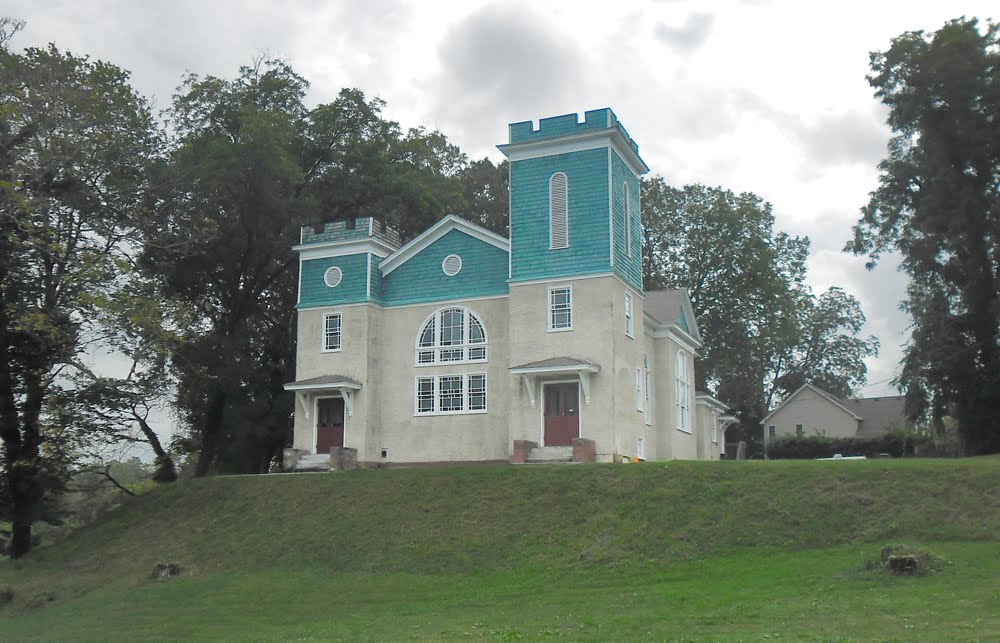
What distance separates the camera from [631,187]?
33688 millimetres

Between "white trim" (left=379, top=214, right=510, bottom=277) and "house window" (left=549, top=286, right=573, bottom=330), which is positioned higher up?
"white trim" (left=379, top=214, right=510, bottom=277)

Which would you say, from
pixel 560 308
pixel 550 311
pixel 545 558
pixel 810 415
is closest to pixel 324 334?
pixel 550 311

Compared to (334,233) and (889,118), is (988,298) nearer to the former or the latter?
(889,118)

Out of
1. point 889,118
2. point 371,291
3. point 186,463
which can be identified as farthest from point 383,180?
point 889,118

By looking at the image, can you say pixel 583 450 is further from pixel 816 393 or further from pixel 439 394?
pixel 816 393

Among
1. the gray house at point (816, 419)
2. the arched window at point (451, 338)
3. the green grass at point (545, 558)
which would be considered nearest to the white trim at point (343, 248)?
the arched window at point (451, 338)

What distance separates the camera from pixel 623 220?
3234 cm

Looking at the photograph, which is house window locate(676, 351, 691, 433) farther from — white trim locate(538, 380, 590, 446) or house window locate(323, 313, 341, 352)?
house window locate(323, 313, 341, 352)

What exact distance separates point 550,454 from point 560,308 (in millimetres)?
4714

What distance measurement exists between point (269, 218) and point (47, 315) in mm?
12099

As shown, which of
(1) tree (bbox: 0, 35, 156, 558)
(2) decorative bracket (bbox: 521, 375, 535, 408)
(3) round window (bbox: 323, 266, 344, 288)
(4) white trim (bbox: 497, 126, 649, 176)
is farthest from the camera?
(3) round window (bbox: 323, 266, 344, 288)

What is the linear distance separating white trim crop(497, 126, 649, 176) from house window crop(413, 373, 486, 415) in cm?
747

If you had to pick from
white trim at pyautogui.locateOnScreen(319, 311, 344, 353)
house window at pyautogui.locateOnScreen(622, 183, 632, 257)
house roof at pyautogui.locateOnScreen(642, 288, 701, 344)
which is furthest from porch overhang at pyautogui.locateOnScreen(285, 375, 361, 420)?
house roof at pyautogui.locateOnScreen(642, 288, 701, 344)

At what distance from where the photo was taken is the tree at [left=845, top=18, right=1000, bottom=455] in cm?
3662
